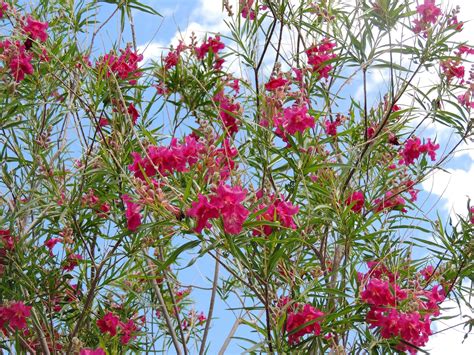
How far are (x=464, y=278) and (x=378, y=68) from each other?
0.97 m

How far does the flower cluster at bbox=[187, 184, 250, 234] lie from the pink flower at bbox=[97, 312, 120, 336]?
1.19 metres

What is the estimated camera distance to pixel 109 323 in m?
2.65

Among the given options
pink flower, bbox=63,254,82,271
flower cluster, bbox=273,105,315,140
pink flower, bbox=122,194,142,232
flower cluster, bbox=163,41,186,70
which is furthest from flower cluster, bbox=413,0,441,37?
pink flower, bbox=63,254,82,271

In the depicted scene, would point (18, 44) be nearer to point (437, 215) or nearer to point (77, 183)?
point (77, 183)

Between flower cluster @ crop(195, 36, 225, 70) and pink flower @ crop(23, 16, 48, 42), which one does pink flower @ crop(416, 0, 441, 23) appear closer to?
flower cluster @ crop(195, 36, 225, 70)

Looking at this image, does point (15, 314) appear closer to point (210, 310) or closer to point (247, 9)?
point (210, 310)

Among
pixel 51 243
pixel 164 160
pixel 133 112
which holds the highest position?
pixel 133 112

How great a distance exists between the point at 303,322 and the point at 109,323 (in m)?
0.93

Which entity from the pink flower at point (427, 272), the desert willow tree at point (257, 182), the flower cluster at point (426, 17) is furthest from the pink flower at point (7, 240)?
the flower cluster at point (426, 17)

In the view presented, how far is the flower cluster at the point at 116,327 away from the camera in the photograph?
104 inches

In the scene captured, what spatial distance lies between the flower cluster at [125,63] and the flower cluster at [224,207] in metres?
1.23

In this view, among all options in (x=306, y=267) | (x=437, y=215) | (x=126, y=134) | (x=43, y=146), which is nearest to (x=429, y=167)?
(x=437, y=215)

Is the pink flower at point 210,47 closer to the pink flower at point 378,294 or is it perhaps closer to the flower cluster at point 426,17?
the flower cluster at point 426,17

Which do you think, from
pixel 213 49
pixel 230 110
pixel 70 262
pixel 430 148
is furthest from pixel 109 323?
pixel 430 148
